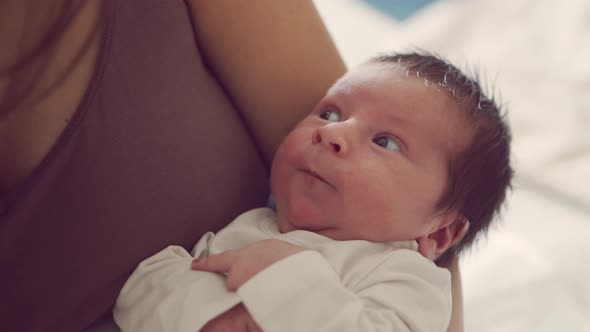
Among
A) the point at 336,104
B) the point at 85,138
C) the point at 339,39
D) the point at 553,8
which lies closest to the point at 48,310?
the point at 85,138

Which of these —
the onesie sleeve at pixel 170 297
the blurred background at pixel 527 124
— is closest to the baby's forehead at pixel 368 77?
the onesie sleeve at pixel 170 297

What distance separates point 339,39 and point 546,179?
70 cm

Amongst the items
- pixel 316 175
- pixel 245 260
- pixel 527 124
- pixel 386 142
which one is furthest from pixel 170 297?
pixel 527 124

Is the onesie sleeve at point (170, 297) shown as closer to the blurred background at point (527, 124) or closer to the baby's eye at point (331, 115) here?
the baby's eye at point (331, 115)

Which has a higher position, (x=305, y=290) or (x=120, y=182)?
(x=120, y=182)

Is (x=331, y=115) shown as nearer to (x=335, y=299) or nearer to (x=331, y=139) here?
(x=331, y=139)

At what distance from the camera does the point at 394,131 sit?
0.82m

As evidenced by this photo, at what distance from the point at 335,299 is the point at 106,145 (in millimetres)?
306

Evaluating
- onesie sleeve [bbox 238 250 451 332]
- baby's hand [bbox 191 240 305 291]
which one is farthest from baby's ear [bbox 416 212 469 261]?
baby's hand [bbox 191 240 305 291]

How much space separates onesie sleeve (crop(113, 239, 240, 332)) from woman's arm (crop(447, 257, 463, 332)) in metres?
0.35

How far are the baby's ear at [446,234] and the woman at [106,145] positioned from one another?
0.26m

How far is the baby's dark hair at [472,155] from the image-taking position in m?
0.85

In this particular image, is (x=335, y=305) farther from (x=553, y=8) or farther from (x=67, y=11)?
(x=553, y=8)

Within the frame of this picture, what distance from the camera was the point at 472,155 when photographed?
85 cm
